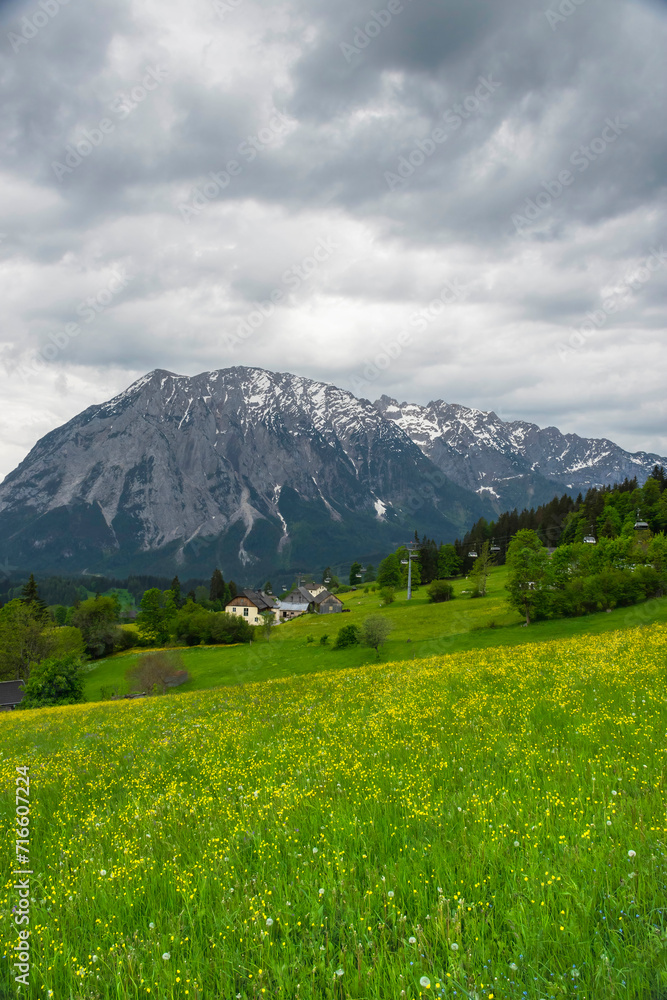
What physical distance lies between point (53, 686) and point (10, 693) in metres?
23.8

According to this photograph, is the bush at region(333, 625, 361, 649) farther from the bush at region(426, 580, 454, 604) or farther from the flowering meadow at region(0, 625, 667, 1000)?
the flowering meadow at region(0, 625, 667, 1000)

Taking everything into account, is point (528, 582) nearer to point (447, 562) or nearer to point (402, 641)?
point (402, 641)

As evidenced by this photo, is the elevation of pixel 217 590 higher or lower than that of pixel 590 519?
lower

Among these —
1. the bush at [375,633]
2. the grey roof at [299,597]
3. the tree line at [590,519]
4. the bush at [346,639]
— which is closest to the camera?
the bush at [375,633]

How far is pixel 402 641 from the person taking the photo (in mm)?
66188

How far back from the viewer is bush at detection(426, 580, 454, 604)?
9931 cm

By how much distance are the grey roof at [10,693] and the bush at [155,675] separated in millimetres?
19881

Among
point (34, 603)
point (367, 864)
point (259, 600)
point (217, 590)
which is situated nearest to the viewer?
point (367, 864)

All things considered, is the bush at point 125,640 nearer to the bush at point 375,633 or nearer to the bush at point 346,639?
the bush at point 346,639

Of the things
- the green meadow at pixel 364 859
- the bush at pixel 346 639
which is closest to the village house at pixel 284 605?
the bush at pixel 346 639

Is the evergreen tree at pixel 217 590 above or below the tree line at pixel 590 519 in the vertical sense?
below

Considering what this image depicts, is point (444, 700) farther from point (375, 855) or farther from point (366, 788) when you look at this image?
point (375, 855)

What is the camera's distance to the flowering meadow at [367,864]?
4055 mm

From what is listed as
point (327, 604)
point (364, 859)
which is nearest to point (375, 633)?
point (364, 859)
